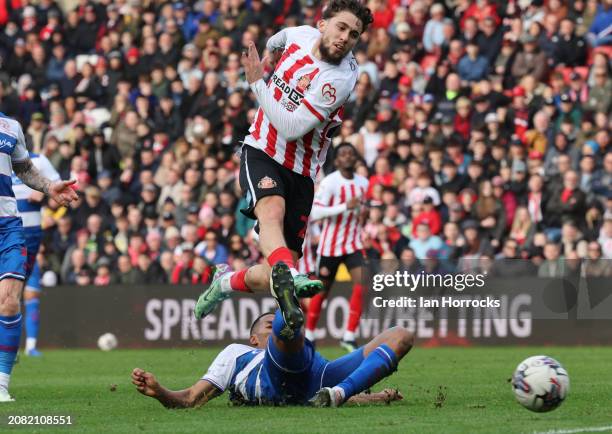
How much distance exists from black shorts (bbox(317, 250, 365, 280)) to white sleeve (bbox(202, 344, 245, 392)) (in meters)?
8.53

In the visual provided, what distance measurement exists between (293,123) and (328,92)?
364 mm

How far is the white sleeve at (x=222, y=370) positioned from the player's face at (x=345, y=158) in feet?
28.4

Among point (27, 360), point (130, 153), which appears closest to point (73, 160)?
point (130, 153)

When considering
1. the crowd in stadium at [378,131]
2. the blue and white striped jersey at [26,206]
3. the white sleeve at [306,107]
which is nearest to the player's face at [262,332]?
the white sleeve at [306,107]

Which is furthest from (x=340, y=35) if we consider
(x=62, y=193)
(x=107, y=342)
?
(x=107, y=342)

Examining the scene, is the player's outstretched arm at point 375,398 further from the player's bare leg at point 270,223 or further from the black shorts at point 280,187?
the black shorts at point 280,187

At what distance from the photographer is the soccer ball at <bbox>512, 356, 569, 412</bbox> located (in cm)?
895

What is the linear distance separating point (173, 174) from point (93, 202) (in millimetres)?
1492

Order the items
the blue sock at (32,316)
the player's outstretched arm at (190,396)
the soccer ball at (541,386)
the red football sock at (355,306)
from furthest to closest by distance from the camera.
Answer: the blue sock at (32,316) → the red football sock at (355,306) → the player's outstretched arm at (190,396) → the soccer ball at (541,386)

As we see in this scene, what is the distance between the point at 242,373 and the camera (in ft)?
32.3

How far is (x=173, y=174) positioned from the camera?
78.3ft

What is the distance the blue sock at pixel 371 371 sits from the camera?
30.9ft

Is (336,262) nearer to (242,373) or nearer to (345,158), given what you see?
(345,158)

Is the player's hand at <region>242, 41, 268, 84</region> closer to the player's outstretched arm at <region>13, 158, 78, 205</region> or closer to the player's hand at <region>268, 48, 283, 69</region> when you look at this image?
the player's hand at <region>268, 48, 283, 69</region>
